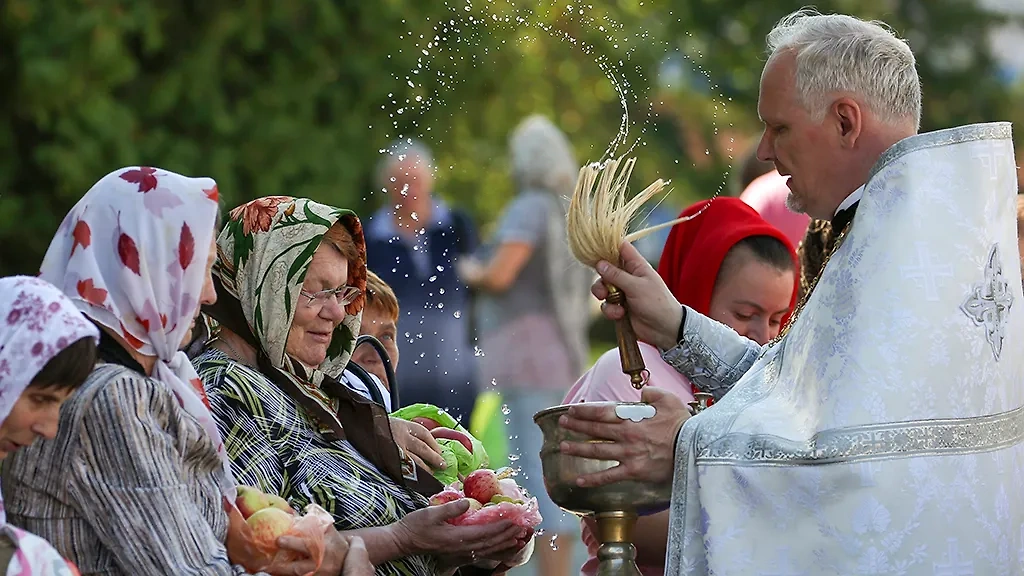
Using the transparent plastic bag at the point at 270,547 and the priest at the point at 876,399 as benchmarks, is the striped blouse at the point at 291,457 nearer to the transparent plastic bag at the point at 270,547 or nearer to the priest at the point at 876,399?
the transparent plastic bag at the point at 270,547

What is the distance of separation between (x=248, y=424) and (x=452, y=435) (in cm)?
102

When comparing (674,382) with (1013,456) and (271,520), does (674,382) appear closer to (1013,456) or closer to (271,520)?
(1013,456)

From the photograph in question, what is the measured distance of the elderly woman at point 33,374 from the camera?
357 centimetres

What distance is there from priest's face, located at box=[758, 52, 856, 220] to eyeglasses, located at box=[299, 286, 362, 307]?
1250 mm

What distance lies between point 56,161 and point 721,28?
287 inches

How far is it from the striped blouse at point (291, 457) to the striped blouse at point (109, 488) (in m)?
0.58

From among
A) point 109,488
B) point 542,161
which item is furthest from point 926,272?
point 542,161

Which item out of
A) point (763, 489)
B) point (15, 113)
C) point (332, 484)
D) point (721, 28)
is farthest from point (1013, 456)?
point (721, 28)

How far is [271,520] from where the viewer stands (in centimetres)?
413

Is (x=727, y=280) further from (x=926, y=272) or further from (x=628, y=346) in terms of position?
(x=926, y=272)

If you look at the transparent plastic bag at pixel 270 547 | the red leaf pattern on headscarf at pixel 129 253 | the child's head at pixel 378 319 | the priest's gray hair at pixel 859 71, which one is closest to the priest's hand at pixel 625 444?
the transparent plastic bag at pixel 270 547

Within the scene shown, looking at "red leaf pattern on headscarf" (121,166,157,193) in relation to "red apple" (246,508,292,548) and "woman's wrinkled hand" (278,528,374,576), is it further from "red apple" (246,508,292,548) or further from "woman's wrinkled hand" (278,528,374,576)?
"woman's wrinkled hand" (278,528,374,576)

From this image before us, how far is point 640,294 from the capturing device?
4996 millimetres

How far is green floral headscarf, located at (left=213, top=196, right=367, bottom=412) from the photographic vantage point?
4695mm
